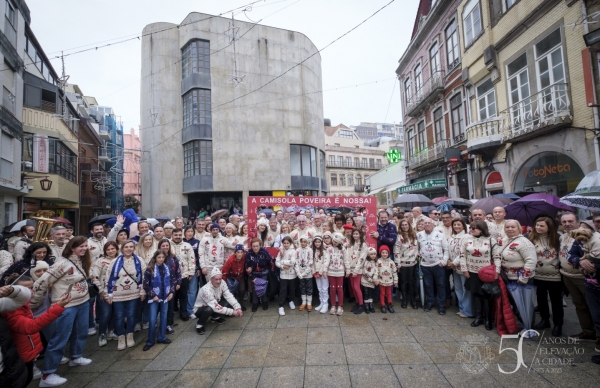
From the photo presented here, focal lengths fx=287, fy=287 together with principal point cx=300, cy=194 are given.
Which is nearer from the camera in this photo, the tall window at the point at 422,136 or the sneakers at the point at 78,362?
the sneakers at the point at 78,362

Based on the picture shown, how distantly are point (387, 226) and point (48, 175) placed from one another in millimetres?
16660

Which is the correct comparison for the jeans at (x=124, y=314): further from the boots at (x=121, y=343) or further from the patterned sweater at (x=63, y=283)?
the patterned sweater at (x=63, y=283)

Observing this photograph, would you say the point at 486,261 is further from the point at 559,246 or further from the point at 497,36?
the point at 497,36

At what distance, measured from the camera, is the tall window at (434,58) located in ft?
58.4

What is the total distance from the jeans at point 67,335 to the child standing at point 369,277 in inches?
199

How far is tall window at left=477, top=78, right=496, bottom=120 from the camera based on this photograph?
13453 mm

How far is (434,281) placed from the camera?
630cm

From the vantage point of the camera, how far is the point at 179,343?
16.4 ft

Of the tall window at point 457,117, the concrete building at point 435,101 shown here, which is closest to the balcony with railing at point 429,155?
the concrete building at point 435,101

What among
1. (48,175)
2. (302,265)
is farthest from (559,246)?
(48,175)

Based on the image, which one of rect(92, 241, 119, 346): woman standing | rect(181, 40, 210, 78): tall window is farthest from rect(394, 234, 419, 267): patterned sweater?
rect(181, 40, 210, 78): tall window

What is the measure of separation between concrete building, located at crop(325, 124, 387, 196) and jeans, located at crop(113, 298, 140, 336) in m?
44.8

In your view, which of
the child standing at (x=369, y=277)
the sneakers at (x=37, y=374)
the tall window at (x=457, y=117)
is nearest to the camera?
the sneakers at (x=37, y=374)

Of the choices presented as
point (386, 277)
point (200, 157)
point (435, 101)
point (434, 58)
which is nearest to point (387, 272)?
point (386, 277)
